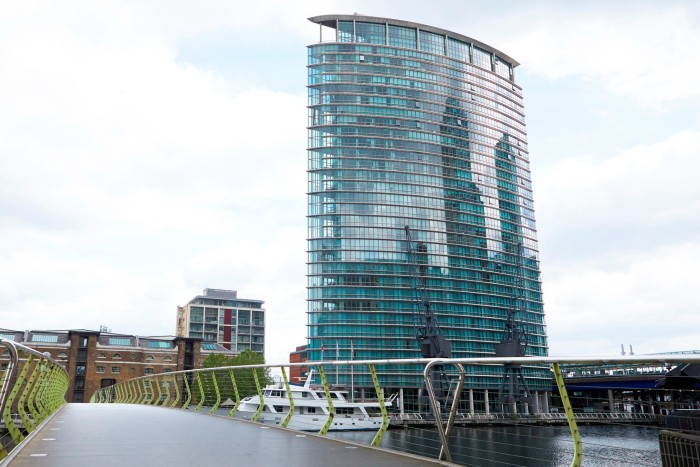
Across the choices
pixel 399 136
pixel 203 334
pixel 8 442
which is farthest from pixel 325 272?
pixel 8 442

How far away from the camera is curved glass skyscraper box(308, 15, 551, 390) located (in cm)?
11512

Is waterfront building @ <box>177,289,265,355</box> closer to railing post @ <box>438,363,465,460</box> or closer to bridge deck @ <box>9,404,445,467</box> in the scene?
bridge deck @ <box>9,404,445,467</box>

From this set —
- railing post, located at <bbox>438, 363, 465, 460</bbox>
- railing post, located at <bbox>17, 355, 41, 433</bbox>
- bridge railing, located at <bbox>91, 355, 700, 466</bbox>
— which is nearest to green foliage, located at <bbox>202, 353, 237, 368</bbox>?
bridge railing, located at <bbox>91, 355, 700, 466</bbox>

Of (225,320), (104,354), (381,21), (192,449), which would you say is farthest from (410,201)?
(192,449)

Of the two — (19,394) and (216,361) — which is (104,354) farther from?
(19,394)

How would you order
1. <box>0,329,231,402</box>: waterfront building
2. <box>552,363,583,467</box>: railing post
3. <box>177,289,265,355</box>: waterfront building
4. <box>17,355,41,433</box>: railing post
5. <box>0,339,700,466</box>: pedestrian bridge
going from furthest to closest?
<box>177,289,265,355</box>: waterfront building
<box>0,329,231,402</box>: waterfront building
<box>17,355,41,433</box>: railing post
<box>0,339,700,466</box>: pedestrian bridge
<box>552,363,583,467</box>: railing post

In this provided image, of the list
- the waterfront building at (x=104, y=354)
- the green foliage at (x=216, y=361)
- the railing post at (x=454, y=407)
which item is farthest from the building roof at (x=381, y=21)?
the railing post at (x=454, y=407)

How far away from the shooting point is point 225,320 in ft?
496

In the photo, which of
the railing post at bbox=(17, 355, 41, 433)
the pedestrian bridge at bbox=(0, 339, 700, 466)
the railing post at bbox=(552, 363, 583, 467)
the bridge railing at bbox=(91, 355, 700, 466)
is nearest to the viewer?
the railing post at bbox=(552, 363, 583, 467)

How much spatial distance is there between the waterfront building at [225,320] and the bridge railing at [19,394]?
140040mm

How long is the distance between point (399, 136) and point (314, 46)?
28.4 m

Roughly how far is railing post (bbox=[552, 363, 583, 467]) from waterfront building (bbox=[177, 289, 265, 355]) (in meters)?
147

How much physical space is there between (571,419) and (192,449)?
180 inches

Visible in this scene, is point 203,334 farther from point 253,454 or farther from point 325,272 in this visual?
point 253,454
